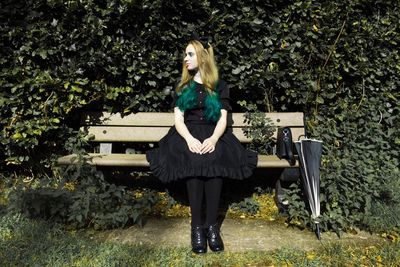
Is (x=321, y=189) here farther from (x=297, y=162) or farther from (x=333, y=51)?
(x=333, y=51)

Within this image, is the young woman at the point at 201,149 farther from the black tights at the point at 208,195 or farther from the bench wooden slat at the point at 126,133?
the bench wooden slat at the point at 126,133

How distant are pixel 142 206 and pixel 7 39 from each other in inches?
75.6

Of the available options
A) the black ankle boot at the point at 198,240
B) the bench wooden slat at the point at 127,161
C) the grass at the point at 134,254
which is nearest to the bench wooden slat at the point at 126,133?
the bench wooden slat at the point at 127,161

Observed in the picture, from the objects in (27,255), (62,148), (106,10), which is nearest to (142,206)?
(27,255)

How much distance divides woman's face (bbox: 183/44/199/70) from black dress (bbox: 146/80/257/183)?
17cm

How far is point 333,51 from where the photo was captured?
3912 millimetres

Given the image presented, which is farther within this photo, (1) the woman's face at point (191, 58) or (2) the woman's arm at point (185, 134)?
(1) the woman's face at point (191, 58)

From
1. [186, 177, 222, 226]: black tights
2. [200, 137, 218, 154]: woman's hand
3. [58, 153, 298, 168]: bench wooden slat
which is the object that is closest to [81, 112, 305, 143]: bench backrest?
[58, 153, 298, 168]: bench wooden slat

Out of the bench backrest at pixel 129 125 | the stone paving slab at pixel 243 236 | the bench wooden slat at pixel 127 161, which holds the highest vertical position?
the bench backrest at pixel 129 125

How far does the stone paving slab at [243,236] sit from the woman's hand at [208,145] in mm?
672

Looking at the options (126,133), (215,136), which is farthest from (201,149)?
(126,133)

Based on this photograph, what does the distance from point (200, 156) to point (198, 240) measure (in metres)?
0.63

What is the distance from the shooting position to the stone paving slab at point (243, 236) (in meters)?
2.94

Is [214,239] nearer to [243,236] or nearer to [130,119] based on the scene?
[243,236]
